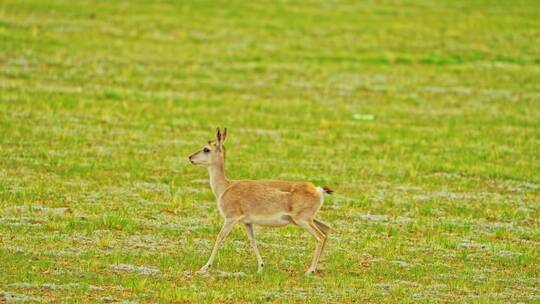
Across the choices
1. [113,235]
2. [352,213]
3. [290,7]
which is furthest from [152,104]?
[290,7]

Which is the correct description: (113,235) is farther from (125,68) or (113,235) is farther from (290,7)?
(290,7)

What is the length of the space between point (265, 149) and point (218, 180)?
11.9m

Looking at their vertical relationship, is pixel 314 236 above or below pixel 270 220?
below

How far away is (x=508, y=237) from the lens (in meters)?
20.0

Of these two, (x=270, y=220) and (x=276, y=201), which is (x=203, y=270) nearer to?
(x=270, y=220)

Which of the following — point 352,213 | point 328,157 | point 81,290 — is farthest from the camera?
point 328,157

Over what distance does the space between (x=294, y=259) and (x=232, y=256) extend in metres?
0.98

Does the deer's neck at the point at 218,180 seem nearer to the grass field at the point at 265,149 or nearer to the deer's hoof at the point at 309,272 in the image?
the grass field at the point at 265,149

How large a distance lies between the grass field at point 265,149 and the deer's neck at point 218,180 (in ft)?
3.46

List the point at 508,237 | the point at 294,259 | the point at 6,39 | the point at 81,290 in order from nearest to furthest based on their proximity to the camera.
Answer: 1. the point at 81,290
2. the point at 294,259
3. the point at 508,237
4. the point at 6,39

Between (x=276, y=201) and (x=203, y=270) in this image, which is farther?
(x=276, y=201)

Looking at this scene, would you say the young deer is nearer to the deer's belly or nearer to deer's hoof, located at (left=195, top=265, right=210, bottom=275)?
the deer's belly

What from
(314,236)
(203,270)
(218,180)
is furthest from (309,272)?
(218,180)

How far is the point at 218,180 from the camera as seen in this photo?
1716 centimetres
